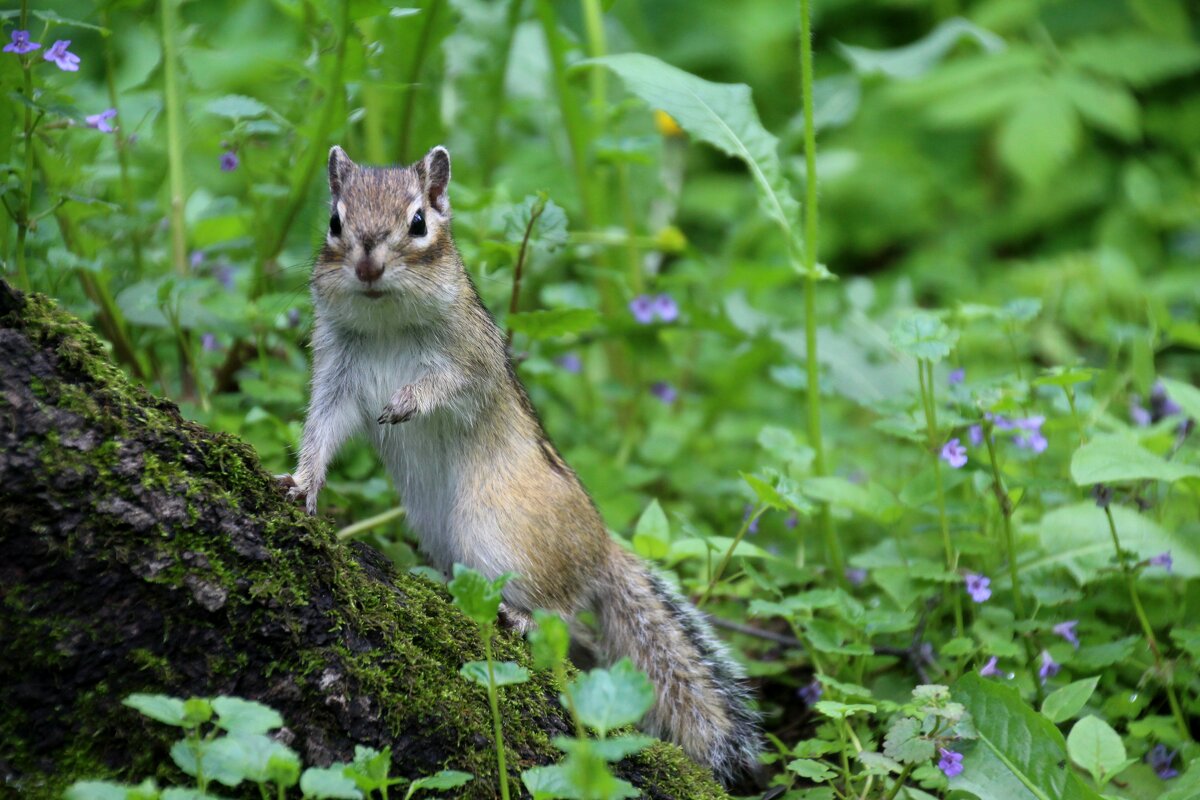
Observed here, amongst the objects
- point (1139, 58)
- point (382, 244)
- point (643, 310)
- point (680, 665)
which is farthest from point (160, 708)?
point (1139, 58)

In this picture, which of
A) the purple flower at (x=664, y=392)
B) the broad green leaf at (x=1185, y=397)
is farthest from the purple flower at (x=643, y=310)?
the broad green leaf at (x=1185, y=397)

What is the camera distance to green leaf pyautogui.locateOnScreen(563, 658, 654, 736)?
6.16ft

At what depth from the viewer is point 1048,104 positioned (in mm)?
7062

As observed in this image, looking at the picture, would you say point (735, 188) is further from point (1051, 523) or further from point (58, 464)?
point (58, 464)

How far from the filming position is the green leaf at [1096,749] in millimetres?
2578

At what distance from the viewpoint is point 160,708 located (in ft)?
6.31

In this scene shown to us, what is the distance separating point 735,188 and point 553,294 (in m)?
3.90

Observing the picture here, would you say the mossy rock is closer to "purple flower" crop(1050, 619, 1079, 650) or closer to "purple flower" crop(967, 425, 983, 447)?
"purple flower" crop(1050, 619, 1079, 650)

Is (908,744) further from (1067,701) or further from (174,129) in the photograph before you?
(174,129)

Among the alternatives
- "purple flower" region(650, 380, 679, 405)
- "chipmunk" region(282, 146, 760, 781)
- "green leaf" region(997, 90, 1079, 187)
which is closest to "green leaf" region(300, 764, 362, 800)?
"chipmunk" region(282, 146, 760, 781)

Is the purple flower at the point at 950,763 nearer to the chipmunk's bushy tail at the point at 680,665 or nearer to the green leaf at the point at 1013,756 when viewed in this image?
the green leaf at the point at 1013,756

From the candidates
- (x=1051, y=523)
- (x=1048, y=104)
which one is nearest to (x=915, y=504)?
(x=1051, y=523)

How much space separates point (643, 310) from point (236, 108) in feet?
5.47

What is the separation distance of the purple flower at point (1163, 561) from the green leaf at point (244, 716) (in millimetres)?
2451
